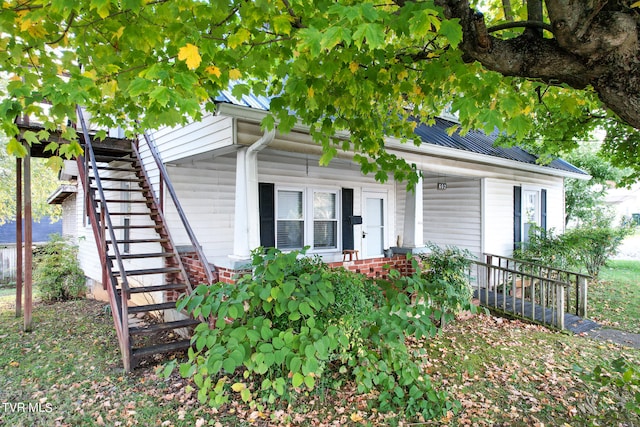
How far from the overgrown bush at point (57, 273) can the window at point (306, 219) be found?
697cm

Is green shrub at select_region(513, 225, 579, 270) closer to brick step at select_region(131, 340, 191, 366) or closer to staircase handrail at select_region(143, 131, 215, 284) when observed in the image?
staircase handrail at select_region(143, 131, 215, 284)

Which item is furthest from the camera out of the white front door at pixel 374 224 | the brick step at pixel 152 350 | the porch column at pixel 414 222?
the white front door at pixel 374 224

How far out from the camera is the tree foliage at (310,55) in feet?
8.18

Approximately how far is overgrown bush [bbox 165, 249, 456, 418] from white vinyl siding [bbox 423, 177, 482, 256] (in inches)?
248

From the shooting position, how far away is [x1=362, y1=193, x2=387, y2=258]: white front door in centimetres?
933

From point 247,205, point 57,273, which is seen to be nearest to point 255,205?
point 247,205

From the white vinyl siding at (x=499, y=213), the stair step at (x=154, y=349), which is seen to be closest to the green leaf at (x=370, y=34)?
the stair step at (x=154, y=349)

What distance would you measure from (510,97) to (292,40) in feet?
6.60

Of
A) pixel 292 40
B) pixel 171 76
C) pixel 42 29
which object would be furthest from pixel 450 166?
pixel 42 29

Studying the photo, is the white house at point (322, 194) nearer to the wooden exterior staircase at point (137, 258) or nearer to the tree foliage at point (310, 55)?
the wooden exterior staircase at point (137, 258)

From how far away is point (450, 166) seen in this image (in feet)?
27.3

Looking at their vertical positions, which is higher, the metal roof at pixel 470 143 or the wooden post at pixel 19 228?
the metal roof at pixel 470 143

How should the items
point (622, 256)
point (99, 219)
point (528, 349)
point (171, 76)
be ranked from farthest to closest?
point (622, 256)
point (99, 219)
point (528, 349)
point (171, 76)

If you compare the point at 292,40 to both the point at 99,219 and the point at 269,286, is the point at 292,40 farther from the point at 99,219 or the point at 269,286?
the point at 99,219
